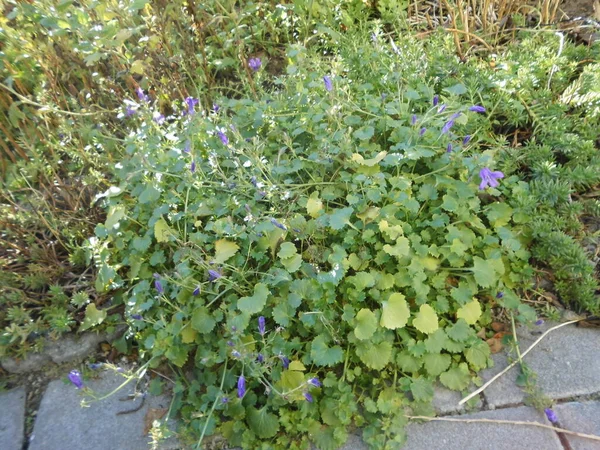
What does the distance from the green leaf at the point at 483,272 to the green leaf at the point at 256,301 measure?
0.82 metres

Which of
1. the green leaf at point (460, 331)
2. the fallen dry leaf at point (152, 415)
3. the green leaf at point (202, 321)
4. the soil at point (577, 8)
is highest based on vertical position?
the soil at point (577, 8)

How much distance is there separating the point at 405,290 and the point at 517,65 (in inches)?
52.7

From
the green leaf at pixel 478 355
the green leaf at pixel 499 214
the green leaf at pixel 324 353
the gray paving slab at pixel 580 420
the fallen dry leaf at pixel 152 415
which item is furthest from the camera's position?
the green leaf at pixel 499 214

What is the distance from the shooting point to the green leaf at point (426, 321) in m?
1.96

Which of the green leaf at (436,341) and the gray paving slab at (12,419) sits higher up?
the green leaf at (436,341)

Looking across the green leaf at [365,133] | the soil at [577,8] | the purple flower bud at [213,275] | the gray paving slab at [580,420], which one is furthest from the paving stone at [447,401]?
the soil at [577,8]

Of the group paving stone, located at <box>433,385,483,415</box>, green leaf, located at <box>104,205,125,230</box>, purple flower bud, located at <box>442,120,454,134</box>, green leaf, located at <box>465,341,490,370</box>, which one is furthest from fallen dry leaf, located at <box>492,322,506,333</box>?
green leaf, located at <box>104,205,125,230</box>

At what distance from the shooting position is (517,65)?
2605mm

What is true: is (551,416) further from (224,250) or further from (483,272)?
(224,250)

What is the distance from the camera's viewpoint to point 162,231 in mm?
2260

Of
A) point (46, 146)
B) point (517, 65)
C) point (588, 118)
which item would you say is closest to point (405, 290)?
point (588, 118)

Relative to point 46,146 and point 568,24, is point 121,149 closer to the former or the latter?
point 46,146

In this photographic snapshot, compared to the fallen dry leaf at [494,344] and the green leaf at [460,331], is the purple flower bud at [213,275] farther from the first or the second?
the fallen dry leaf at [494,344]

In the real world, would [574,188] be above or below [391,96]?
below
